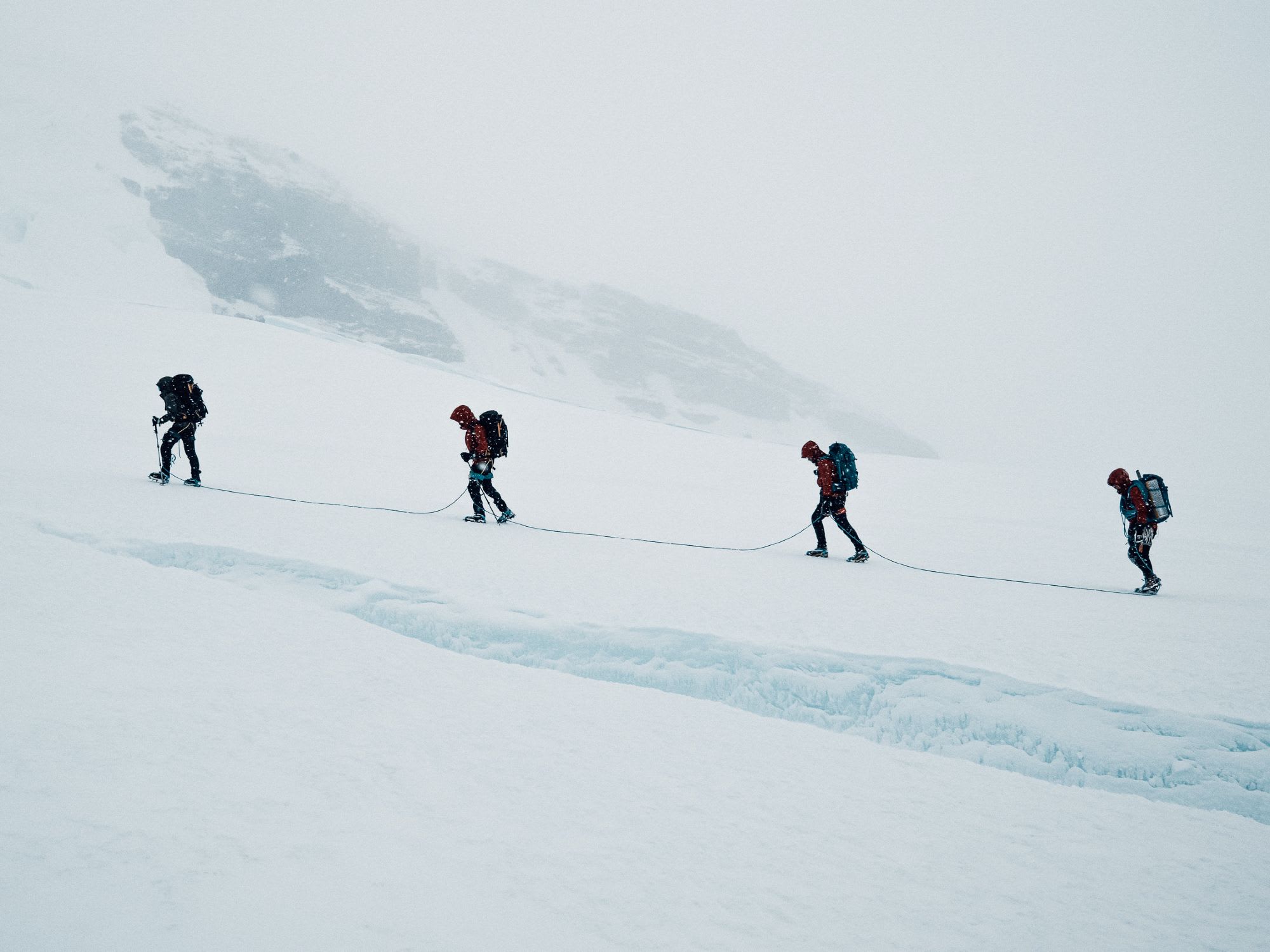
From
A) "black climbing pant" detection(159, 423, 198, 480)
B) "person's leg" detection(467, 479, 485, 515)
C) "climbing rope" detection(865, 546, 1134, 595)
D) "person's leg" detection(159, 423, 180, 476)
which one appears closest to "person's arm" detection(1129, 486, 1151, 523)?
"climbing rope" detection(865, 546, 1134, 595)

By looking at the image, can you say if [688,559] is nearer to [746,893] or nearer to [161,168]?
[746,893]

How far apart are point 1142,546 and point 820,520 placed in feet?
12.3

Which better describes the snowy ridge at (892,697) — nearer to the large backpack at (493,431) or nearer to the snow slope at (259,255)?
the large backpack at (493,431)

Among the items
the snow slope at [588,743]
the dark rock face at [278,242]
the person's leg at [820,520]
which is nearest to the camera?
the snow slope at [588,743]

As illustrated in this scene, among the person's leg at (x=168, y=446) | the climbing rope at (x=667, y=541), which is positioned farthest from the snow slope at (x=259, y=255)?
the climbing rope at (x=667, y=541)

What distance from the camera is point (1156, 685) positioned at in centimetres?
463

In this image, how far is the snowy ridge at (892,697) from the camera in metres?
3.88

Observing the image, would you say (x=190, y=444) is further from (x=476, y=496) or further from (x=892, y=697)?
(x=892, y=697)

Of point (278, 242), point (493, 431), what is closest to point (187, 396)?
point (493, 431)

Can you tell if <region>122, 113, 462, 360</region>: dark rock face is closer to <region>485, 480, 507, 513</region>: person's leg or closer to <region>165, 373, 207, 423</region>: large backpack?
<region>165, 373, 207, 423</region>: large backpack

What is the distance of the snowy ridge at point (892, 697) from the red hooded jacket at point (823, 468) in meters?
3.51

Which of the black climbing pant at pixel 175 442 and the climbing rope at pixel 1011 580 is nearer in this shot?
the climbing rope at pixel 1011 580

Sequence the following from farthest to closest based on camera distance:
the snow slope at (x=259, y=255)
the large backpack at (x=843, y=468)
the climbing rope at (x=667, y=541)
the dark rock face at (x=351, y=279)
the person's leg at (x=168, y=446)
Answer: the dark rock face at (x=351, y=279), the snow slope at (x=259, y=255), the person's leg at (x=168, y=446), the large backpack at (x=843, y=468), the climbing rope at (x=667, y=541)

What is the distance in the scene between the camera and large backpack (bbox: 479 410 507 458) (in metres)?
9.23
